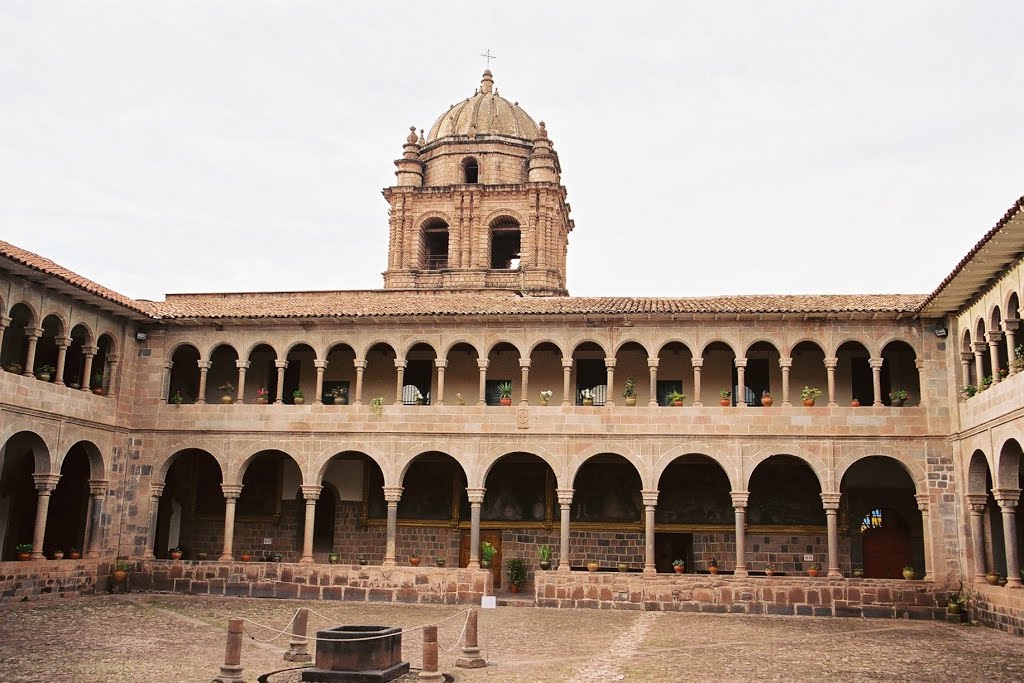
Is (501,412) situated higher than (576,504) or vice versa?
(501,412)

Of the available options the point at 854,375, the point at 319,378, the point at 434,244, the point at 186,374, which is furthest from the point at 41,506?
the point at 854,375

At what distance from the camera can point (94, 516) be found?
23812 millimetres

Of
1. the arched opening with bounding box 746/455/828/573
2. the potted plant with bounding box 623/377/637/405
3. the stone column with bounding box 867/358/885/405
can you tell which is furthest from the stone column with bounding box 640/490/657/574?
the stone column with bounding box 867/358/885/405

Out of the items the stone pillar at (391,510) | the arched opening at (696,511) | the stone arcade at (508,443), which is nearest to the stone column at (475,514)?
the stone arcade at (508,443)

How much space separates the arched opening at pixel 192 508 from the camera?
27.1 m

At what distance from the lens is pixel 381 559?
85.8 feet

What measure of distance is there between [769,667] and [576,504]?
39.2ft

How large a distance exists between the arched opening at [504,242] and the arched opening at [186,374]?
11.7 metres

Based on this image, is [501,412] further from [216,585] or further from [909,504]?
[909,504]

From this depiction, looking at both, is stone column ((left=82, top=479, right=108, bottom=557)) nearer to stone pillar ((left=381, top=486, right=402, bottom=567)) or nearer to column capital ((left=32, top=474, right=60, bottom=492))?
column capital ((left=32, top=474, right=60, bottom=492))

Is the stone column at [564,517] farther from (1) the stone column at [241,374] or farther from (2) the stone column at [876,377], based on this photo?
(1) the stone column at [241,374]

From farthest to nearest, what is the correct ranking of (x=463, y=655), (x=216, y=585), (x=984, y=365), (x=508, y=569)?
(x=508, y=569)
(x=216, y=585)
(x=984, y=365)
(x=463, y=655)

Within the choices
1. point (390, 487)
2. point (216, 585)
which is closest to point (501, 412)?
point (390, 487)

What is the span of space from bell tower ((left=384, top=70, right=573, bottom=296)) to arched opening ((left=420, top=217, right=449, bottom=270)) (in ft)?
0.12
